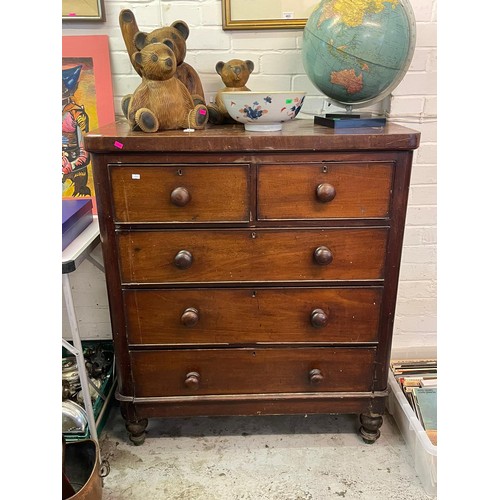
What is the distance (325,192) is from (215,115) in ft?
1.73

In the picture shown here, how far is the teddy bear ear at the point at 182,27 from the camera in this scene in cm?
148

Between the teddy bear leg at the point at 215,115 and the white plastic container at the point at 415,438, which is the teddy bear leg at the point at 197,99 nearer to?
the teddy bear leg at the point at 215,115

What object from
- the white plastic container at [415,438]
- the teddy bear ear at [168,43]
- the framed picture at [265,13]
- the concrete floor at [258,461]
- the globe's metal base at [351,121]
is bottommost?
the concrete floor at [258,461]

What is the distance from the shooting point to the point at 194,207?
1.32m

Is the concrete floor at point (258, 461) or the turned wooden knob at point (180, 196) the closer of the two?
the turned wooden knob at point (180, 196)

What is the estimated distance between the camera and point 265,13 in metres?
1.61

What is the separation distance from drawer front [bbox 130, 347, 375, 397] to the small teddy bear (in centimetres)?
81

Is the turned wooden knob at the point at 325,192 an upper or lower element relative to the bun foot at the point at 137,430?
upper

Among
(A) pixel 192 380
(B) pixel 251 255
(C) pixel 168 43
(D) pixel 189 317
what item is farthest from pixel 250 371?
(C) pixel 168 43

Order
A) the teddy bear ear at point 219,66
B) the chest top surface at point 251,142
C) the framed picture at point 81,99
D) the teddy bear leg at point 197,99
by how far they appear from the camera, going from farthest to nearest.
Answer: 1. the framed picture at point 81,99
2. the teddy bear ear at point 219,66
3. the teddy bear leg at point 197,99
4. the chest top surface at point 251,142

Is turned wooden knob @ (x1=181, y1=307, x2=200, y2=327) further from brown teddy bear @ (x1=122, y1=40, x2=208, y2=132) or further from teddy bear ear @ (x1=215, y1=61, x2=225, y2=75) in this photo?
teddy bear ear @ (x1=215, y1=61, x2=225, y2=75)

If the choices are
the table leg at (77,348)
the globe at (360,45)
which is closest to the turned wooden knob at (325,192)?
the globe at (360,45)

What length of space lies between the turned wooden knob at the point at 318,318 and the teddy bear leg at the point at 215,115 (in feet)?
2.43

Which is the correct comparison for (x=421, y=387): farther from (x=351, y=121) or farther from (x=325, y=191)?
(x=351, y=121)
